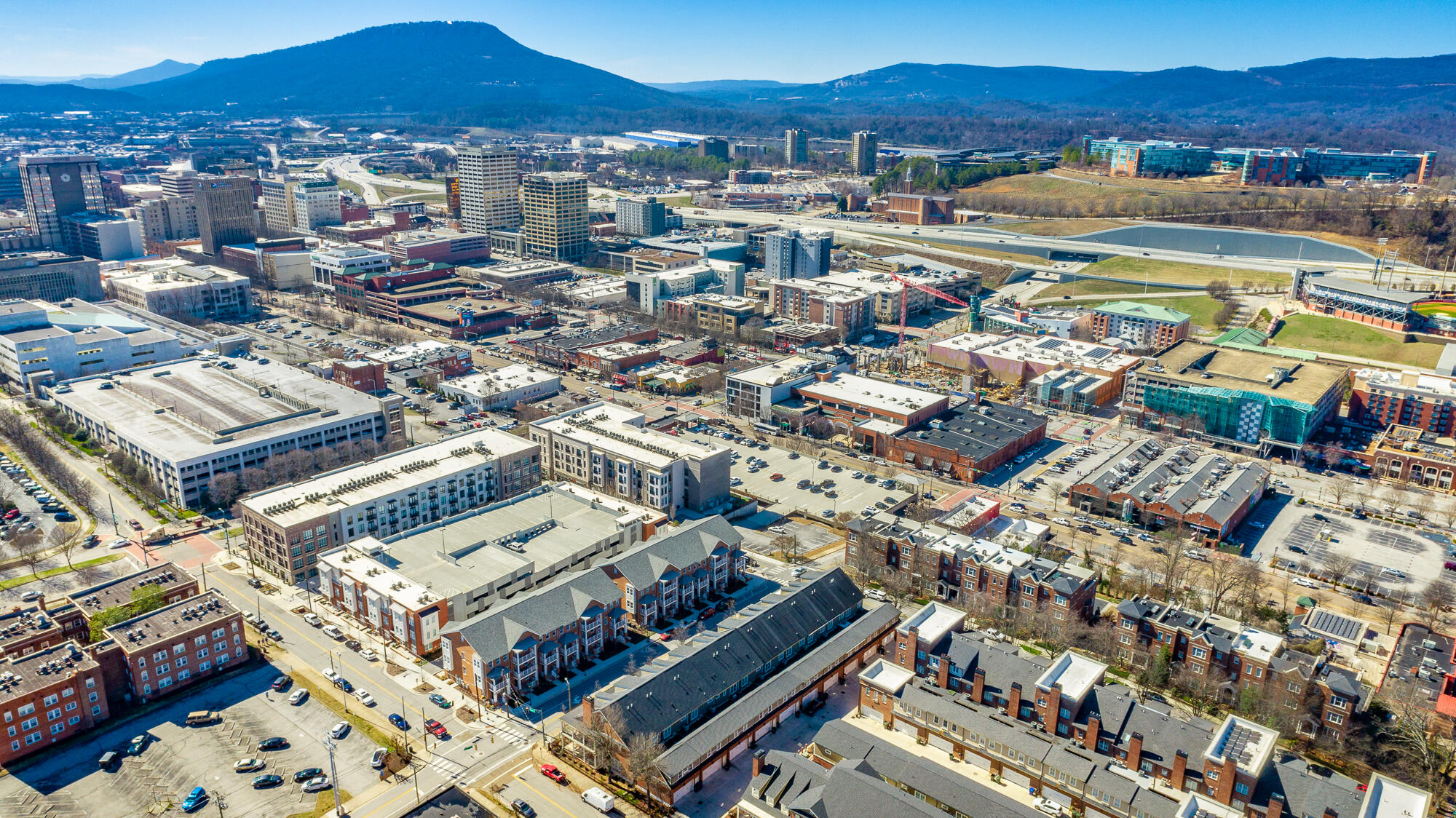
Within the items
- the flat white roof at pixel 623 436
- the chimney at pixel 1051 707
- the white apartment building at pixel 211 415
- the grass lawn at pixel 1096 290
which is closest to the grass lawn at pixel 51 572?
the white apartment building at pixel 211 415

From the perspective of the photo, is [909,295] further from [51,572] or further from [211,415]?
[51,572]

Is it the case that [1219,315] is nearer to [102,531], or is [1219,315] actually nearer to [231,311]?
[102,531]

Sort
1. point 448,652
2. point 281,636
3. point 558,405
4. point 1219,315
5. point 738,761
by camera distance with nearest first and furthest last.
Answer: point 738,761 → point 448,652 → point 281,636 → point 558,405 → point 1219,315

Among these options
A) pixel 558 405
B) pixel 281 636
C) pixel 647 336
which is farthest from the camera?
pixel 647 336

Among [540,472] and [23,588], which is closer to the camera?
[23,588]

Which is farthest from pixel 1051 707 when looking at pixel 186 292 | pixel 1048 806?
pixel 186 292

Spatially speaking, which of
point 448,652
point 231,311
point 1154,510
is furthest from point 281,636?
point 231,311

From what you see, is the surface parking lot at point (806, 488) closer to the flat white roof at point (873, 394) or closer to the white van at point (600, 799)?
the flat white roof at point (873, 394)
